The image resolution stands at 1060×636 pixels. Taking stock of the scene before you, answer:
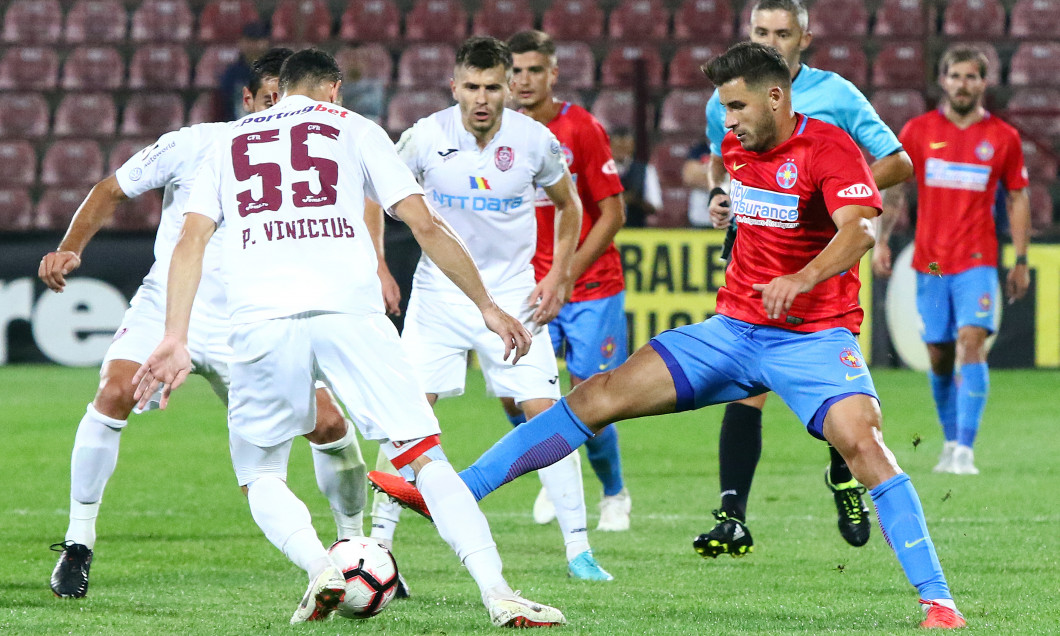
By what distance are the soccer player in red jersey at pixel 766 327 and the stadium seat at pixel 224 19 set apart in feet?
44.4

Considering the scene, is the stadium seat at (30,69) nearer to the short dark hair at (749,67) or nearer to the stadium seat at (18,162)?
the stadium seat at (18,162)

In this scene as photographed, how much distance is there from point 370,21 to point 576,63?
256 centimetres

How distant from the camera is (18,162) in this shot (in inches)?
672

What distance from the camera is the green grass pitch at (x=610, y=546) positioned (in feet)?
16.4

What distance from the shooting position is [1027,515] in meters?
7.39

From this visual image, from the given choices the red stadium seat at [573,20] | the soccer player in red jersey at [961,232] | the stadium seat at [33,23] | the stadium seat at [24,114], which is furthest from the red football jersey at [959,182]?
the stadium seat at [33,23]

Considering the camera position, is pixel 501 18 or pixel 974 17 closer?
pixel 501 18

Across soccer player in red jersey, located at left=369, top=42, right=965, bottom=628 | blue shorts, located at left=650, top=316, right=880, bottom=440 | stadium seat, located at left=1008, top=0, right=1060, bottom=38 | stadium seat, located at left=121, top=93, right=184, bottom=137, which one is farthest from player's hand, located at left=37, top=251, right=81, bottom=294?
stadium seat, located at left=1008, top=0, right=1060, bottom=38

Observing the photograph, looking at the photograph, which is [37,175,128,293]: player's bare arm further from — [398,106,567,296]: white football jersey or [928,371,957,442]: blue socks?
[928,371,957,442]: blue socks

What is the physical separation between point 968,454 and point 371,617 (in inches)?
202

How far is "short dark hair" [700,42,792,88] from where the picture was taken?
499cm

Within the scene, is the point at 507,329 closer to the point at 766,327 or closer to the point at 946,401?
the point at 766,327

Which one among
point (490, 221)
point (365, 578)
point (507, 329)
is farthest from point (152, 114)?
point (365, 578)

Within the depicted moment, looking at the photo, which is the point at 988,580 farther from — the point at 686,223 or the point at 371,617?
the point at 686,223
